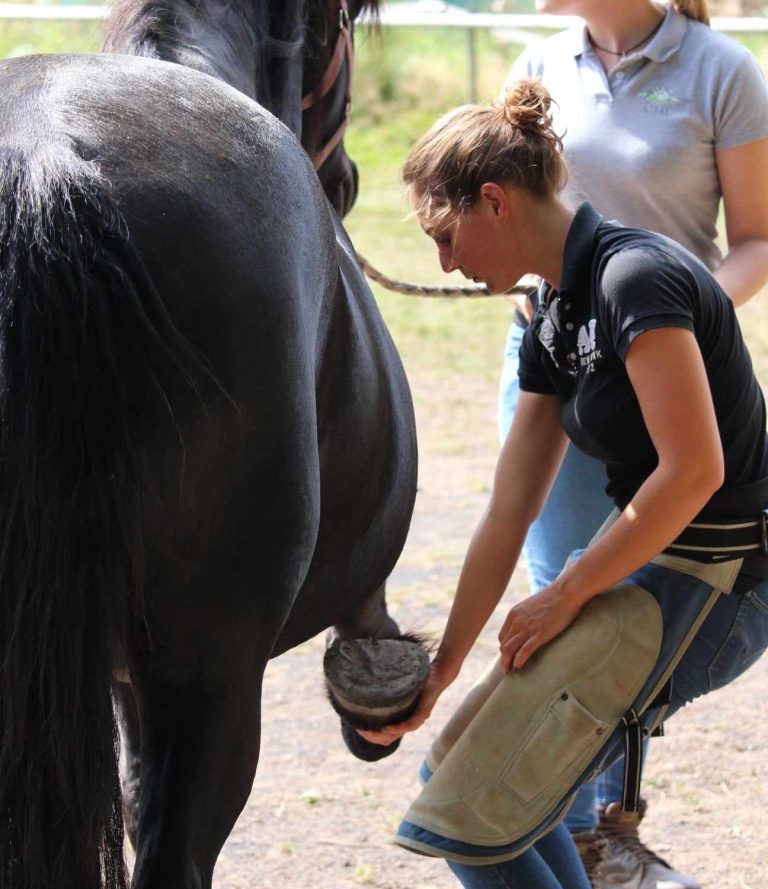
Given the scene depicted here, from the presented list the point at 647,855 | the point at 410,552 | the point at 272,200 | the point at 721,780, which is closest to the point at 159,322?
the point at 272,200

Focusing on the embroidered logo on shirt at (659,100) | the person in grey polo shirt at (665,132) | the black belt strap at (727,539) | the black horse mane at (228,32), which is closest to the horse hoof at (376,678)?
the black belt strap at (727,539)

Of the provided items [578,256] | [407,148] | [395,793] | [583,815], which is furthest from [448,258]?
[407,148]

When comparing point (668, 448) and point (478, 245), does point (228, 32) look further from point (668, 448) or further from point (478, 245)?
point (668, 448)

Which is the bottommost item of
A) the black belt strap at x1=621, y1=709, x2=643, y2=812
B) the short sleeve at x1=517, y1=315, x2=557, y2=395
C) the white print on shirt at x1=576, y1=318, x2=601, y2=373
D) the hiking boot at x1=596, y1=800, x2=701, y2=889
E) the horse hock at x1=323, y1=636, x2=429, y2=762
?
the hiking boot at x1=596, y1=800, x2=701, y2=889

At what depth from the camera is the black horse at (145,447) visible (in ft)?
4.37

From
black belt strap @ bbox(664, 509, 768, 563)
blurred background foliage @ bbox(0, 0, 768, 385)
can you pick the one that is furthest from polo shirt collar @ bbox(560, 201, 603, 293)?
blurred background foliage @ bbox(0, 0, 768, 385)

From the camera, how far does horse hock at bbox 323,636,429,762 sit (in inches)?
83.4

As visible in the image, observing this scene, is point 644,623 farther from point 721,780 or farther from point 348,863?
point 721,780

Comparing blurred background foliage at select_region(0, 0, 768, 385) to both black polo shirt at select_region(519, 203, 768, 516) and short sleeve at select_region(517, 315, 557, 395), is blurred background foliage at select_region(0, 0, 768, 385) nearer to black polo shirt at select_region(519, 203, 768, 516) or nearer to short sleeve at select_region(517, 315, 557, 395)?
short sleeve at select_region(517, 315, 557, 395)

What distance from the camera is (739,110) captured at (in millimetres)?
2412

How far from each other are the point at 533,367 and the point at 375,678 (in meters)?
0.59

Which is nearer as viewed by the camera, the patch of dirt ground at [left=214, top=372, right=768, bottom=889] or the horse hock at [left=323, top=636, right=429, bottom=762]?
the horse hock at [left=323, top=636, right=429, bottom=762]

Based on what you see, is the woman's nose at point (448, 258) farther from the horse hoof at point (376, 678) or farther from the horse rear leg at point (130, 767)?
the horse rear leg at point (130, 767)

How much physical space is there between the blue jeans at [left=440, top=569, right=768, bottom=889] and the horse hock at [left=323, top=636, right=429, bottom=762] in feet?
0.97
